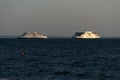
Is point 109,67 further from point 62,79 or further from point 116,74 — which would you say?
point 62,79

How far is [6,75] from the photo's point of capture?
5294cm

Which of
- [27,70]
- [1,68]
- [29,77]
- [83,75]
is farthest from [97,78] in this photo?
[1,68]

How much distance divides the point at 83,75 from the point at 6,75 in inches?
305

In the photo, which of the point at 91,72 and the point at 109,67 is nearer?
the point at 91,72

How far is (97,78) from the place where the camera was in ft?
164

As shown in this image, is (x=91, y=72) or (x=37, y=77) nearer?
(x=37, y=77)

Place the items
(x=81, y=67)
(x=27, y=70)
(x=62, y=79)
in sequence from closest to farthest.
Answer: (x=62, y=79) < (x=27, y=70) < (x=81, y=67)

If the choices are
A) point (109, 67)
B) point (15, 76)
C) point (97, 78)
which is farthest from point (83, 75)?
point (109, 67)

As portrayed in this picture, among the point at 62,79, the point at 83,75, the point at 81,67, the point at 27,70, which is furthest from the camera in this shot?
the point at 81,67

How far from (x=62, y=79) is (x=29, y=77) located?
11.7 ft

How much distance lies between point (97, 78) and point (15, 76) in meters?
8.10

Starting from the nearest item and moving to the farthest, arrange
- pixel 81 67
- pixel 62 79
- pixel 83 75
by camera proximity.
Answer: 1. pixel 62 79
2. pixel 83 75
3. pixel 81 67

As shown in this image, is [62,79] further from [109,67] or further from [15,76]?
[109,67]

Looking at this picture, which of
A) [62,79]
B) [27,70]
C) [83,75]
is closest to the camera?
[62,79]
